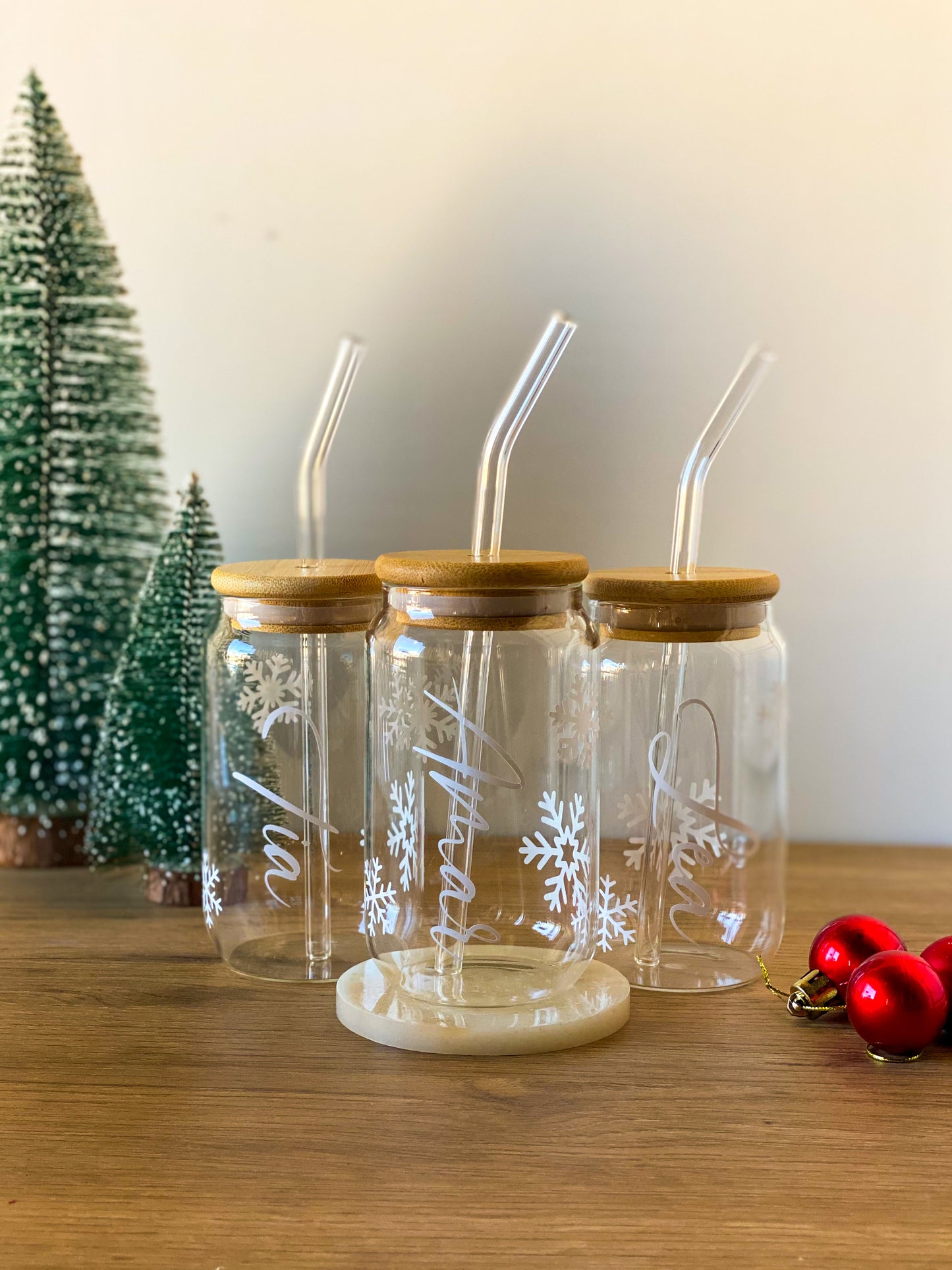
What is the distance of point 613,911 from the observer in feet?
2.64

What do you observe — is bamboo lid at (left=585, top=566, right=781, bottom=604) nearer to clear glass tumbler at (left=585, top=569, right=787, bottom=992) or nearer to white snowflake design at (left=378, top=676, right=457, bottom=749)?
clear glass tumbler at (left=585, top=569, right=787, bottom=992)

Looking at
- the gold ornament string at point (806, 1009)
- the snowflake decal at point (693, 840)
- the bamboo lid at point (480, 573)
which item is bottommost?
the gold ornament string at point (806, 1009)

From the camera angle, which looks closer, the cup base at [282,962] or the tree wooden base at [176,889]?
the cup base at [282,962]

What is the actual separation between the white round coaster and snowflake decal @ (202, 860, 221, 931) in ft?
0.40

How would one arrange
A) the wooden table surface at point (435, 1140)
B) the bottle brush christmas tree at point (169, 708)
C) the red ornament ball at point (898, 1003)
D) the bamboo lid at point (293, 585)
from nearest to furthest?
the wooden table surface at point (435, 1140)
the red ornament ball at point (898, 1003)
the bamboo lid at point (293, 585)
the bottle brush christmas tree at point (169, 708)

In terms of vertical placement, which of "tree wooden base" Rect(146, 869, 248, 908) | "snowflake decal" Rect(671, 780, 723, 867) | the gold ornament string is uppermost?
"snowflake decal" Rect(671, 780, 723, 867)

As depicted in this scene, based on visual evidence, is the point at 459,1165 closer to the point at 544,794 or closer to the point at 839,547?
the point at 544,794

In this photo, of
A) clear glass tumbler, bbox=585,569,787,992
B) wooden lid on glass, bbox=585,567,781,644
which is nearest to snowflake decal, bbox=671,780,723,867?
clear glass tumbler, bbox=585,569,787,992

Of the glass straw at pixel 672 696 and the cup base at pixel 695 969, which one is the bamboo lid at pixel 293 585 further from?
the cup base at pixel 695 969

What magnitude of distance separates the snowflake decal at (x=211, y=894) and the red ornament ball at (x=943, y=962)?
454 mm

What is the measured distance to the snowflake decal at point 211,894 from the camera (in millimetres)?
827

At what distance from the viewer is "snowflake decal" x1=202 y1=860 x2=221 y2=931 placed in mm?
827

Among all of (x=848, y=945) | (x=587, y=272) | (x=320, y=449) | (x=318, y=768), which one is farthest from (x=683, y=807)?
(x=587, y=272)

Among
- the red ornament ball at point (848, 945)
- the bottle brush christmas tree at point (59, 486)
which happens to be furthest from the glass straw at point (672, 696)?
the bottle brush christmas tree at point (59, 486)
